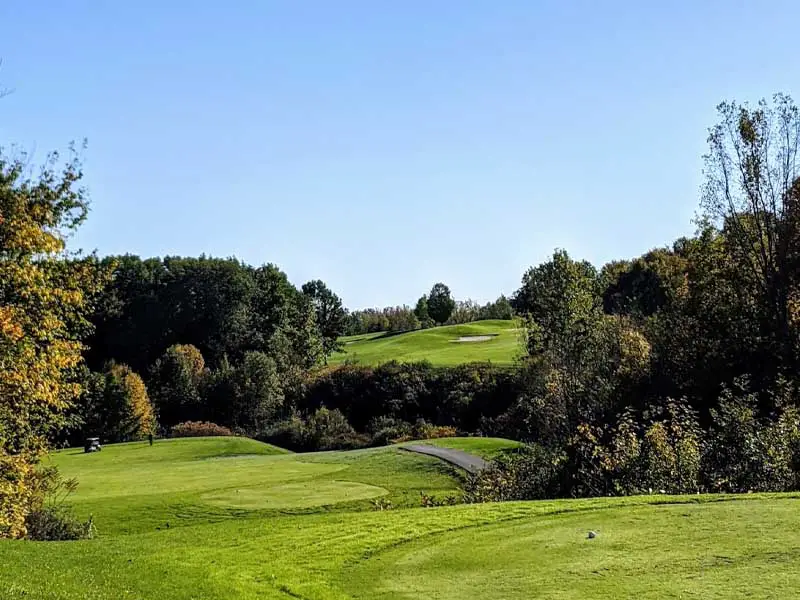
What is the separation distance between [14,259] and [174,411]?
45869 mm

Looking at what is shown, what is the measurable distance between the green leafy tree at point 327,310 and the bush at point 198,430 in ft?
113

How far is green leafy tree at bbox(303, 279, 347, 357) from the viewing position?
9203 cm

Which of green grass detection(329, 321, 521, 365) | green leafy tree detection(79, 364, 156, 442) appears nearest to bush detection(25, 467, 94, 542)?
green leafy tree detection(79, 364, 156, 442)

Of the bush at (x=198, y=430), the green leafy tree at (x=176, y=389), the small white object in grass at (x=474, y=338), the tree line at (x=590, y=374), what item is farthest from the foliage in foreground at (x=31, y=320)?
the small white object in grass at (x=474, y=338)

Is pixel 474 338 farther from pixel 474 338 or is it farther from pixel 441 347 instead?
pixel 441 347

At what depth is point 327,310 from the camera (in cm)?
9331

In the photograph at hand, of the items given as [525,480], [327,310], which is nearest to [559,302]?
[525,480]

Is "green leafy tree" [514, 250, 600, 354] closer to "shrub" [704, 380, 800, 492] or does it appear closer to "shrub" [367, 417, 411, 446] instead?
"shrub" [367, 417, 411, 446]

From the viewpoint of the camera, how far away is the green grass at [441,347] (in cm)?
7106

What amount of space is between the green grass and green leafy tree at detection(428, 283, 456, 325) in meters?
10.5

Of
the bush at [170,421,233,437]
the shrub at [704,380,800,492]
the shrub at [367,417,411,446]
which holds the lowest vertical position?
the shrub at [367,417,411,446]

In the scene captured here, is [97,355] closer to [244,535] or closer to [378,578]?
[244,535]

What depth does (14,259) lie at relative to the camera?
1888 centimetres

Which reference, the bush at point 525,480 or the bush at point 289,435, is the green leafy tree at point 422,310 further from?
the bush at point 525,480
